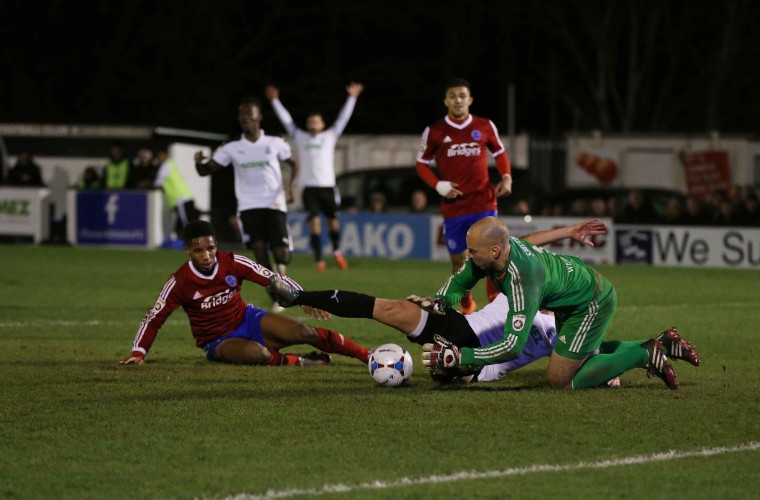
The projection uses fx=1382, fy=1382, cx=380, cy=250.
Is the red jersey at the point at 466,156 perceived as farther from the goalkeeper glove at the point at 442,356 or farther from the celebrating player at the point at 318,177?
the celebrating player at the point at 318,177

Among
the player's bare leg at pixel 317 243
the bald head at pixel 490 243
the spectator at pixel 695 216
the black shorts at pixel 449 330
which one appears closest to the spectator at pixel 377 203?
the player's bare leg at pixel 317 243

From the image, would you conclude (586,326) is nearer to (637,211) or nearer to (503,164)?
(503,164)

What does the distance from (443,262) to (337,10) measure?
18930 mm

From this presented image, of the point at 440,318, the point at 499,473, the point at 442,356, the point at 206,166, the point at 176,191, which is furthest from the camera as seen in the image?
the point at 176,191

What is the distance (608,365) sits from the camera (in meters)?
9.09

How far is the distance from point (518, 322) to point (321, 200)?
43.4 ft

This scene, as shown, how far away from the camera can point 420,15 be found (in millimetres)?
40750

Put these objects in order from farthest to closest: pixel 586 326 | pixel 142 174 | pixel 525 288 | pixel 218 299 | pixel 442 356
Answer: pixel 142 174
pixel 218 299
pixel 586 326
pixel 442 356
pixel 525 288

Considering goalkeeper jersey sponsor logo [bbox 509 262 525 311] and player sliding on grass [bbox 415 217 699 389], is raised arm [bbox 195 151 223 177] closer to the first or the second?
player sliding on grass [bbox 415 217 699 389]

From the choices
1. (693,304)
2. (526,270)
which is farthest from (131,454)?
(693,304)

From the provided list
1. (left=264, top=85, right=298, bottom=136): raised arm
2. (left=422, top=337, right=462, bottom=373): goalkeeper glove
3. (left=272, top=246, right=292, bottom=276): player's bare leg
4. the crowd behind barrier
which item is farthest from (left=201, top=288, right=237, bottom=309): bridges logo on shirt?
the crowd behind barrier

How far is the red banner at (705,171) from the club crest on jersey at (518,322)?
21408 mm

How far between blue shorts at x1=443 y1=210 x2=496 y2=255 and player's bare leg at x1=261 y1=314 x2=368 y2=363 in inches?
121

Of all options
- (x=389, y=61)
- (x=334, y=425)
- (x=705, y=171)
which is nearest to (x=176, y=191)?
(x=705, y=171)
